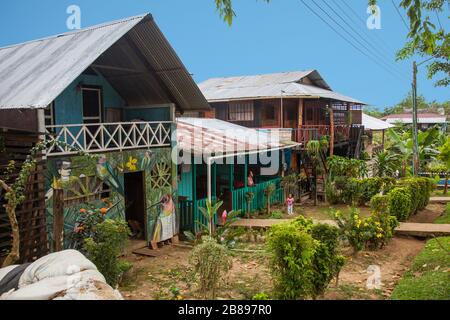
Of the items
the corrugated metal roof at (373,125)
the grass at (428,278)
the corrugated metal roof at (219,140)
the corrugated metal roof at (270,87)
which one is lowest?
the grass at (428,278)

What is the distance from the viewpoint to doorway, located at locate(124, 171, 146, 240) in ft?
36.8

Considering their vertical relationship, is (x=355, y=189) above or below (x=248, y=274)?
above

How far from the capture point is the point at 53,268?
5520mm

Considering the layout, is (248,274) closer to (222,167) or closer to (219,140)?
(219,140)

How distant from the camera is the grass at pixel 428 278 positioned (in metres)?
6.70

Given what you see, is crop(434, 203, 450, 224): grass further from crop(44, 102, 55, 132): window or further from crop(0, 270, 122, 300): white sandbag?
crop(44, 102, 55, 132): window

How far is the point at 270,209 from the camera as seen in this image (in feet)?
52.3

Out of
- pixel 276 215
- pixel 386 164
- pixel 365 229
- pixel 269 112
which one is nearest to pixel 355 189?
pixel 386 164

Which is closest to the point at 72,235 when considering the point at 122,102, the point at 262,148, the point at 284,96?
the point at 122,102

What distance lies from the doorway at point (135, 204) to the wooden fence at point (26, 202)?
10.9 ft

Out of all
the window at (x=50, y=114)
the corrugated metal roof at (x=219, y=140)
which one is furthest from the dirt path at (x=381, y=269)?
the window at (x=50, y=114)

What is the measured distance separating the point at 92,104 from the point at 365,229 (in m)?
8.43

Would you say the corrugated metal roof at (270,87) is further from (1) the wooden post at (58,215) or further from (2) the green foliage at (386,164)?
(1) the wooden post at (58,215)

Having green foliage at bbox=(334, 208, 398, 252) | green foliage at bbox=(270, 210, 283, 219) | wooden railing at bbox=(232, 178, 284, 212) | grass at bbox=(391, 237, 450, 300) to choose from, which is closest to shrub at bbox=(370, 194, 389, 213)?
green foliage at bbox=(334, 208, 398, 252)
